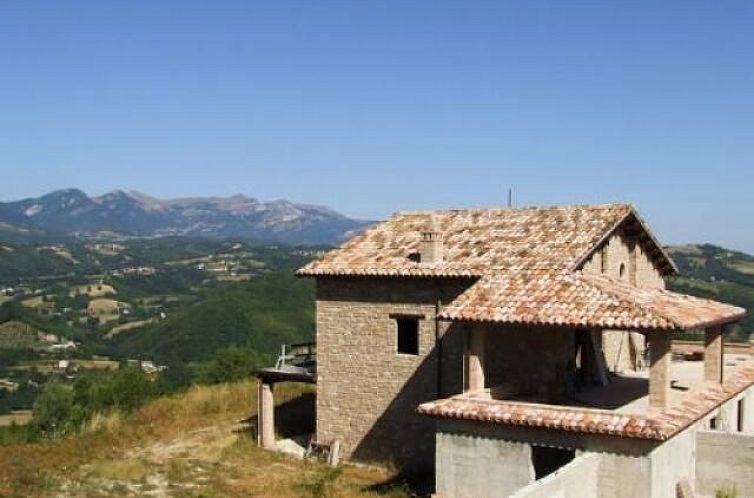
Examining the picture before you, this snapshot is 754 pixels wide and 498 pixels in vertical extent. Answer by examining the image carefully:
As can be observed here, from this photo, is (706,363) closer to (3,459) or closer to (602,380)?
(602,380)

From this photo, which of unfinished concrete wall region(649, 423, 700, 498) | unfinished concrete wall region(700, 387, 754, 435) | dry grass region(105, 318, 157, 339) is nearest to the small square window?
unfinished concrete wall region(700, 387, 754, 435)

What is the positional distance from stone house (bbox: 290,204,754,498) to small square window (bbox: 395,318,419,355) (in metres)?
0.04

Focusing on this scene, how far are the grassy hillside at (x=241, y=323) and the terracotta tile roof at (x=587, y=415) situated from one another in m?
80.6

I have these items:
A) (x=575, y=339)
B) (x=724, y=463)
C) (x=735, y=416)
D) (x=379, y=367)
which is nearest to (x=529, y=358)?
(x=575, y=339)

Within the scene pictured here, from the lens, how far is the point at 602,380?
21.4 metres

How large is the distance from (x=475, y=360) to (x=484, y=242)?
483 centimetres

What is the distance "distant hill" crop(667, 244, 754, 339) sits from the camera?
3289 inches

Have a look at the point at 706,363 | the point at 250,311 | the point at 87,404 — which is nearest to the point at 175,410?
the point at 706,363

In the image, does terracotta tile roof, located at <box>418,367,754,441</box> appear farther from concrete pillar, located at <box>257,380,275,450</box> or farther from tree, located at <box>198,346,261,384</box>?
tree, located at <box>198,346,261,384</box>

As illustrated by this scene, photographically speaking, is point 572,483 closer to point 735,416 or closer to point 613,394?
point 613,394

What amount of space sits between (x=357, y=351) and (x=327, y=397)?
6.12 ft

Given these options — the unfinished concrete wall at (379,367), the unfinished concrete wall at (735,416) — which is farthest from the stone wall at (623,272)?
the unfinished concrete wall at (379,367)

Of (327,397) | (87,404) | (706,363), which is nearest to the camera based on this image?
(706,363)

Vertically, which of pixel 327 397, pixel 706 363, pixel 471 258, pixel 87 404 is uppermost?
pixel 471 258
